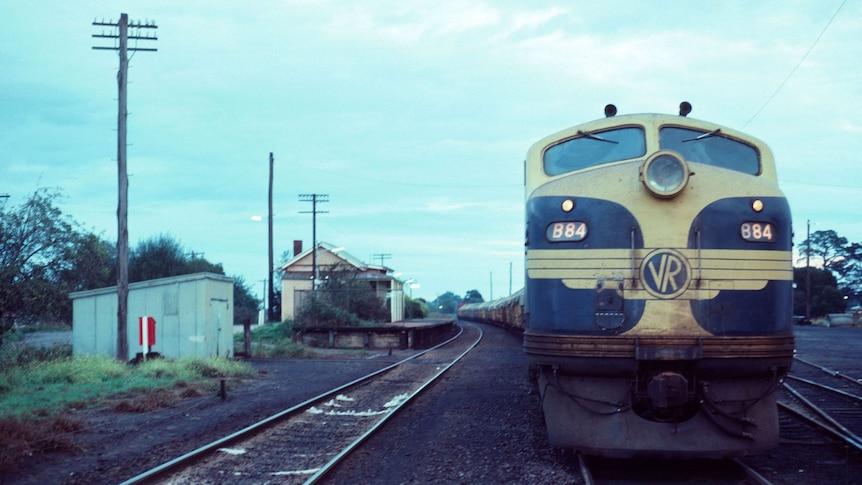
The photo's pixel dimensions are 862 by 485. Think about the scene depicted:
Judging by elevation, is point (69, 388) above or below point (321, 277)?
below

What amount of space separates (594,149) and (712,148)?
1.16 meters

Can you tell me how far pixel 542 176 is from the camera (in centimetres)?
841

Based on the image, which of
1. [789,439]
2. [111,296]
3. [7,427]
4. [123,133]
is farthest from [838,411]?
[111,296]

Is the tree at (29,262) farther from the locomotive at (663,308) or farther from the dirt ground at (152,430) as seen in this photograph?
the locomotive at (663,308)

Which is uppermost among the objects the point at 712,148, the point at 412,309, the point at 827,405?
the point at 712,148

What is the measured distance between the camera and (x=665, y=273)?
7.32 m

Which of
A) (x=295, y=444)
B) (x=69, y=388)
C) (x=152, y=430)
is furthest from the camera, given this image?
(x=69, y=388)

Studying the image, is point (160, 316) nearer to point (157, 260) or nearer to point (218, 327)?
point (218, 327)

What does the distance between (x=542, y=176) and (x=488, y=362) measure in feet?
49.9

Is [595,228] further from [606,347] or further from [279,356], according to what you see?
[279,356]

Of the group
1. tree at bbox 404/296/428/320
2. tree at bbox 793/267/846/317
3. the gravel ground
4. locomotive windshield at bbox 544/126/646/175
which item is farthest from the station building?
tree at bbox 793/267/846/317

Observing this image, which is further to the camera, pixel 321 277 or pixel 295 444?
Answer: pixel 321 277

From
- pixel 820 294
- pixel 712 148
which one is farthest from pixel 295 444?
pixel 820 294

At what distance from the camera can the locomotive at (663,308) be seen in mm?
7219
